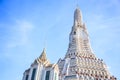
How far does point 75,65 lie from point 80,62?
9.50 feet

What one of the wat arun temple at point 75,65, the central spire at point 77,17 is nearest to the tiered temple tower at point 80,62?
the wat arun temple at point 75,65

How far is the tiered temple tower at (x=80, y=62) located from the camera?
218 ft

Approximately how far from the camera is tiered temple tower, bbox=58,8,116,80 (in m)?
66.4

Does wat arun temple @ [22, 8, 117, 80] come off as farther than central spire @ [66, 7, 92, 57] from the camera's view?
No

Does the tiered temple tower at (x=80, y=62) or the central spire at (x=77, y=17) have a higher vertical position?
the central spire at (x=77, y=17)

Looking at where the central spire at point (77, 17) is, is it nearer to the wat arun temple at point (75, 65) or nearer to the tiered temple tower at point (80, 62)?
the wat arun temple at point (75, 65)

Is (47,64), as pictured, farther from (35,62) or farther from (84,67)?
(84,67)

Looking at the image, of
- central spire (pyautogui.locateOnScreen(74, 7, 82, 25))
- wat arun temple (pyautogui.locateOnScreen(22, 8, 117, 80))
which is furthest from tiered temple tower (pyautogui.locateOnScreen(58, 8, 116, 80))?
central spire (pyautogui.locateOnScreen(74, 7, 82, 25))

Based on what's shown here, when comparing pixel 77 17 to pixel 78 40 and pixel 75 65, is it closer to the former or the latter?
pixel 78 40

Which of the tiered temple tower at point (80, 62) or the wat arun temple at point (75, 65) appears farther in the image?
the tiered temple tower at point (80, 62)

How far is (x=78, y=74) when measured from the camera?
214 feet

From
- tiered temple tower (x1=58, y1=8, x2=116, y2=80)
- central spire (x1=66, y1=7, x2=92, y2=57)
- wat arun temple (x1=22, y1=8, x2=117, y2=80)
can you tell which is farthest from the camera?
central spire (x1=66, y1=7, x2=92, y2=57)

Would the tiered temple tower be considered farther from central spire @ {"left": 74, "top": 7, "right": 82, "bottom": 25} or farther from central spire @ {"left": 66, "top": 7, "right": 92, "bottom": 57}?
central spire @ {"left": 74, "top": 7, "right": 82, "bottom": 25}

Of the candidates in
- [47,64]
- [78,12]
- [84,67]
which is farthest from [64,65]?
[78,12]
